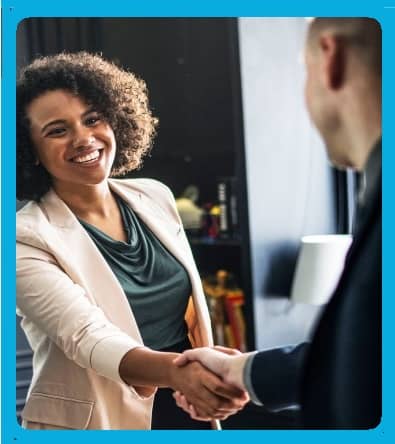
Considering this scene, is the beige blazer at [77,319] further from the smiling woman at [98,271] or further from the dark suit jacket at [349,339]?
the dark suit jacket at [349,339]

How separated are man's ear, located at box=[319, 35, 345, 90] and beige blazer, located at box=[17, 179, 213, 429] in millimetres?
438

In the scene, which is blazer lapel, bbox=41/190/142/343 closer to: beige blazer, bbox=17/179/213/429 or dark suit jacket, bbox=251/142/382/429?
beige blazer, bbox=17/179/213/429

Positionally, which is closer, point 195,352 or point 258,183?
point 195,352

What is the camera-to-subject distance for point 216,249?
5.27ft

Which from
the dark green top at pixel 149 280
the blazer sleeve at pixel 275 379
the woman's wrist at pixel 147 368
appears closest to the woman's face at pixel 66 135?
the dark green top at pixel 149 280

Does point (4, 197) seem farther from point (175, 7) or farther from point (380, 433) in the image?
point (380, 433)

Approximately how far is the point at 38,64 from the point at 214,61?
1.28 ft

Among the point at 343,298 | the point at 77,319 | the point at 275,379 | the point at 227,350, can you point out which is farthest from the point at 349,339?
the point at 77,319

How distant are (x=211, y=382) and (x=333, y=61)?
635 mm

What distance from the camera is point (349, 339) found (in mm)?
1178

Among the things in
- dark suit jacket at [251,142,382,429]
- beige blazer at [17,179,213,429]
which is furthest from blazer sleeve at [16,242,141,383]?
dark suit jacket at [251,142,382,429]

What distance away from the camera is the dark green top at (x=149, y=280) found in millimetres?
1515

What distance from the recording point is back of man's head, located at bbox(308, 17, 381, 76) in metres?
1.33

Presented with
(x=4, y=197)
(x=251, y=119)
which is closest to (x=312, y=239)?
(x=251, y=119)
